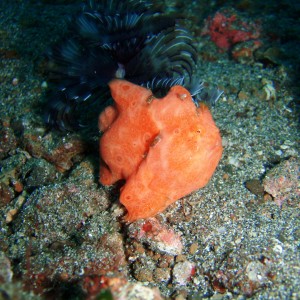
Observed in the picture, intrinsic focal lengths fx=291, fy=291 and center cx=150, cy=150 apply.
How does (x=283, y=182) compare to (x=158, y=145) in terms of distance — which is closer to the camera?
(x=158, y=145)

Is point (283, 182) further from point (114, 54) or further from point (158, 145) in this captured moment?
point (114, 54)

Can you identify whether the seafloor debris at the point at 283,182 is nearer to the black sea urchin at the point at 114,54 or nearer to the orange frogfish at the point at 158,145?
the orange frogfish at the point at 158,145

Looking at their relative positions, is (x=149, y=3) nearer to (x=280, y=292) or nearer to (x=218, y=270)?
(x=218, y=270)

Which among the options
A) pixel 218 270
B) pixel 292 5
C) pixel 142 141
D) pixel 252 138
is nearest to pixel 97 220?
pixel 142 141

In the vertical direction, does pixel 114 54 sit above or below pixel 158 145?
above

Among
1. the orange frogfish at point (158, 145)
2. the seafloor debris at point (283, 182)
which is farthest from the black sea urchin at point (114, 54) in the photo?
the seafloor debris at point (283, 182)

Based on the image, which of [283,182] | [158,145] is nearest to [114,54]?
[158,145]

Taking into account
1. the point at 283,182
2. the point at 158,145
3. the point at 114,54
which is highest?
the point at 114,54
